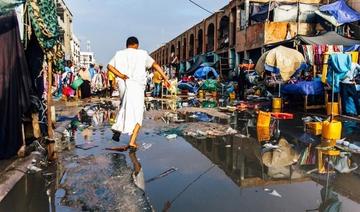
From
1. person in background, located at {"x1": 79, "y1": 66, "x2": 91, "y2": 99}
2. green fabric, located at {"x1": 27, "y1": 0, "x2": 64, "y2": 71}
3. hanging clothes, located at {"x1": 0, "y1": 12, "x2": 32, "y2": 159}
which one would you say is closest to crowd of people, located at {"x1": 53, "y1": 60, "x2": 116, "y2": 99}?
person in background, located at {"x1": 79, "y1": 66, "x2": 91, "y2": 99}

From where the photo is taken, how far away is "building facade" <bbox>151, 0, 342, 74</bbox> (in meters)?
24.2

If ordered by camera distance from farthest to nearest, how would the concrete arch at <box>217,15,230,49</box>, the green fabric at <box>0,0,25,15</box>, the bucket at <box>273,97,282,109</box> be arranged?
the concrete arch at <box>217,15,230,49</box>, the bucket at <box>273,97,282,109</box>, the green fabric at <box>0,0,25,15</box>

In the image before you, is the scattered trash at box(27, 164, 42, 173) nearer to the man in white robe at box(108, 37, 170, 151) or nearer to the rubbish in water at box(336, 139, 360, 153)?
the man in white robe at box(108, 37, 170, 151)

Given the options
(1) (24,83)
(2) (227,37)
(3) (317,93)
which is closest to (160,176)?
(1) (24,83)

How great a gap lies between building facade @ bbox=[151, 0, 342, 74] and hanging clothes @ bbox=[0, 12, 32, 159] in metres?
19.8

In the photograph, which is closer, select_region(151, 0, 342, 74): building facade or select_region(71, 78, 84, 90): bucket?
select_region(71, 78, 84, 90): bucket

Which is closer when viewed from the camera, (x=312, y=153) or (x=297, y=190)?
(x=297, y=190)

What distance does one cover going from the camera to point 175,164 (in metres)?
5.70

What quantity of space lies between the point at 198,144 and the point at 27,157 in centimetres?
312

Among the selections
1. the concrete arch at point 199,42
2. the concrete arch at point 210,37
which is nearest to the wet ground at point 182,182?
the concrete arch at point 210,37

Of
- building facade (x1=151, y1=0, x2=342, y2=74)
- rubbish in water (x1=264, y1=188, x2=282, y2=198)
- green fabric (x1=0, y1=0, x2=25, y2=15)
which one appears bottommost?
rubbish in water (x1=264, y1=188, x2=282, y2=198)

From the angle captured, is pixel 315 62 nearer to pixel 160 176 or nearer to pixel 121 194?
pixel 160 176

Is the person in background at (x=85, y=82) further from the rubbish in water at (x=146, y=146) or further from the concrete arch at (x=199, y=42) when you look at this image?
the concrete arch at (x=199, y=42)

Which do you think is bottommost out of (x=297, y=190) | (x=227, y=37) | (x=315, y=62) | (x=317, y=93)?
(x=297, y=190)
